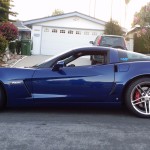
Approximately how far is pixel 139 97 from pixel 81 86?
102cm

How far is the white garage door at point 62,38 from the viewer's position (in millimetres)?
25550

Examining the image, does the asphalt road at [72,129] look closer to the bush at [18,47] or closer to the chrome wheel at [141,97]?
the chrome wheel at [141,97]

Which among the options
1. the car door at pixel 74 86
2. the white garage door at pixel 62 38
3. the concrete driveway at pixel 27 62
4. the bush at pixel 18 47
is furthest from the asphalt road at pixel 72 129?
the white garage door at pixel 62 38

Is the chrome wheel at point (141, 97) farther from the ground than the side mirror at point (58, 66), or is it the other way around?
the side mirror at point (58, 66)

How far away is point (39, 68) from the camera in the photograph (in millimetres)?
5863

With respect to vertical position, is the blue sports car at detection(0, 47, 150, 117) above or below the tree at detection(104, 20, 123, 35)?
below

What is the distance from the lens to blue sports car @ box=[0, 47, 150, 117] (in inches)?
222

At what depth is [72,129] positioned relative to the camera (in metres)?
4.79

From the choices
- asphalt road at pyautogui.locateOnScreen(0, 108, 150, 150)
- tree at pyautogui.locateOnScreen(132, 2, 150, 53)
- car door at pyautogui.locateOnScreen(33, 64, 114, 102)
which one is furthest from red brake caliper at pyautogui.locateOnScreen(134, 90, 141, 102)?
tree at pyautogui.locateOnScreen(132, 2, 150, 53)

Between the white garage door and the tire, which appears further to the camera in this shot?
the white garage door

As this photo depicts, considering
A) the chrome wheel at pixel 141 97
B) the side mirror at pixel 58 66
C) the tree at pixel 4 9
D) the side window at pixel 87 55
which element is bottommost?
the chrome wheel at pixel 141 97

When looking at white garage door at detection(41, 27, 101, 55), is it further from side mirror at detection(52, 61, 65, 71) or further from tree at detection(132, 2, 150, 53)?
side mirror at detection(52, 61, 65, 71)

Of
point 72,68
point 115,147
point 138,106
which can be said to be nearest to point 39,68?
point 72,68

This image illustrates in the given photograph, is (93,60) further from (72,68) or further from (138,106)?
(138,106)
